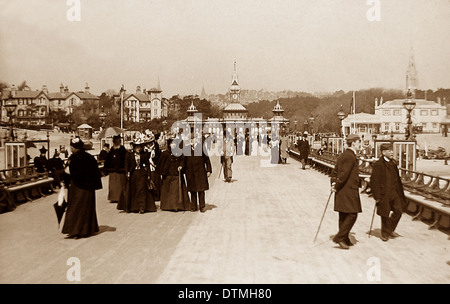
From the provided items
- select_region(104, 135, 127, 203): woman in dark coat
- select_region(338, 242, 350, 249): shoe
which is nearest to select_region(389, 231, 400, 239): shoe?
select_region(338, 242, 350, 249): shoe

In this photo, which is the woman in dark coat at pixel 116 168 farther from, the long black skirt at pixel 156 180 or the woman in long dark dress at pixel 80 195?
the woman in long dark dress at pixel 80 195

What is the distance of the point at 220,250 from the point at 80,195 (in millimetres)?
2886

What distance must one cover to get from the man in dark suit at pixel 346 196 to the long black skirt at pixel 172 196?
5313mm

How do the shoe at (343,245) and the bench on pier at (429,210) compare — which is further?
the bench on pier at (429,210)

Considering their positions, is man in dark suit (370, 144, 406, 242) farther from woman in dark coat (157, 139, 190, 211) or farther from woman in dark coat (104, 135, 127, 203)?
woman in dark coat (104, 135, 127, 203)

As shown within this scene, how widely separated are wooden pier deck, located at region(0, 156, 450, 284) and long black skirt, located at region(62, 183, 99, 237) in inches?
9.5

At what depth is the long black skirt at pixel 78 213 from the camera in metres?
9.52

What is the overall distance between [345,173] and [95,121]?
345 feet

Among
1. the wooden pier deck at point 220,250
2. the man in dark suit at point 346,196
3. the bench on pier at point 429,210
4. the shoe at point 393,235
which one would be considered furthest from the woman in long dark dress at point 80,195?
the bench on pier at point 429,210

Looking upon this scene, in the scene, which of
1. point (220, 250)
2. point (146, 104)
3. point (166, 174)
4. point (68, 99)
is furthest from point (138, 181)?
point (68, 99)

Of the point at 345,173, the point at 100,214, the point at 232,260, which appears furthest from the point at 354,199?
the point at 100,214

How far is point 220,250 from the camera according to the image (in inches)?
336

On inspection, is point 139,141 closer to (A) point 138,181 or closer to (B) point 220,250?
(A) point 138,181
